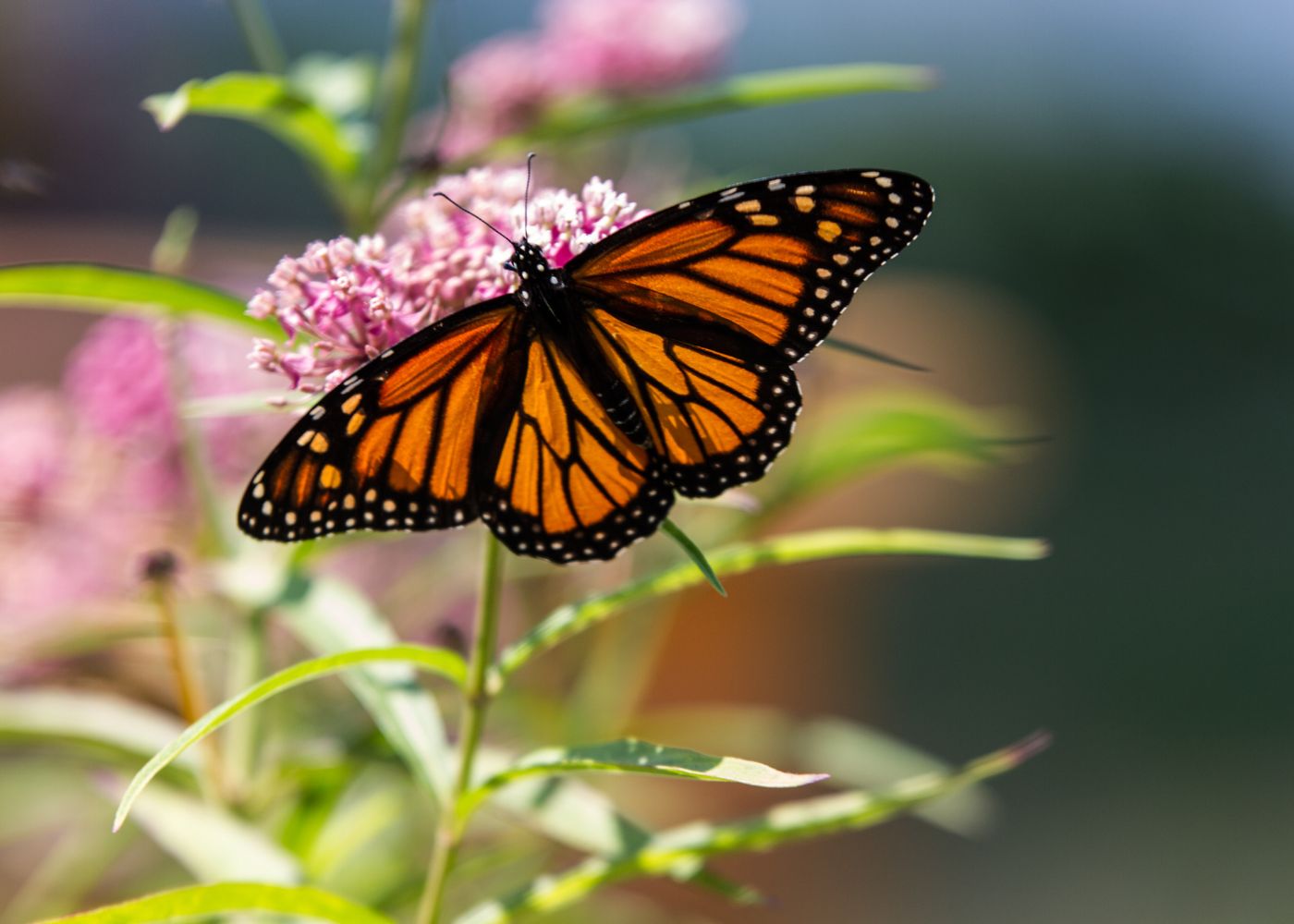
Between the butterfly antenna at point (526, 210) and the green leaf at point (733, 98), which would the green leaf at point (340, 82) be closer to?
the green leaf at point (733, 98)

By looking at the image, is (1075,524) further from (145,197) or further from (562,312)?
(562,312)

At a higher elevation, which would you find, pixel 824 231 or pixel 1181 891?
pixel 824 231

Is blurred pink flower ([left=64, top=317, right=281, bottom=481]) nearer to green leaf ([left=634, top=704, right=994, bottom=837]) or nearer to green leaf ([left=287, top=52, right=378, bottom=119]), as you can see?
green leaf ([left=287, top=52, right=378, bottom=119])

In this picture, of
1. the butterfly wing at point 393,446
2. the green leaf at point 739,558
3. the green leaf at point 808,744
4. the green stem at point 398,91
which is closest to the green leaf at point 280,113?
the green stem at point 398,91

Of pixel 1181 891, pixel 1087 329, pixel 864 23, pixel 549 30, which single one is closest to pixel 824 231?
pixel 549 30

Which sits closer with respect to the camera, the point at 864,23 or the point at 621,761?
the point at 621,761

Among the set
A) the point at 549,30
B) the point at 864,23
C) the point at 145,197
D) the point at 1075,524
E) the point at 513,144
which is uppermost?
the point at 864,23

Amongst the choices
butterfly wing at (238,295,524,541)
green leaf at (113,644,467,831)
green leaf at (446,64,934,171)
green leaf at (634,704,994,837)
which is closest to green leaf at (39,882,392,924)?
green leaf at (113,644,467,831)
